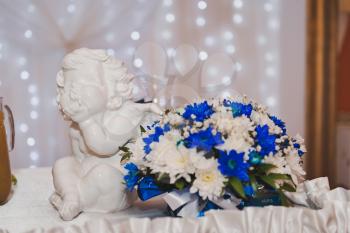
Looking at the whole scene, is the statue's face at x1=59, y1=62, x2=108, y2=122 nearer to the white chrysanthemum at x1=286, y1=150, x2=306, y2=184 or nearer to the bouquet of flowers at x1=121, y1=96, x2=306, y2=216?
the bouquet of flowers at x1=121, y1=96, x2=306, y2=216

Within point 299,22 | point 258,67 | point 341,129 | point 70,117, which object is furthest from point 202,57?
point 70,117

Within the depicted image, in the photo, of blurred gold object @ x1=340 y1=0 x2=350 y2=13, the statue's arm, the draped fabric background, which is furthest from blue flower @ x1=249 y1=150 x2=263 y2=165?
blurred gold object @ x1=340 y1=0 x2=350 y2=13

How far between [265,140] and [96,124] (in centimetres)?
40

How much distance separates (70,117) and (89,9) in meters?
2.12

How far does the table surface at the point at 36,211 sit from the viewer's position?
1078 mm

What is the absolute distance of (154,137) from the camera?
100cm

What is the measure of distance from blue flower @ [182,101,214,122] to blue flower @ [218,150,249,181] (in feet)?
0.34

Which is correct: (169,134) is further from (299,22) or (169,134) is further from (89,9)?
(299,22)

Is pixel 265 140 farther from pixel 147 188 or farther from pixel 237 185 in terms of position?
pixel 147 188

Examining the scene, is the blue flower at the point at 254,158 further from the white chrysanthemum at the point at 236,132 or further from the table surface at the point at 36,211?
the table surface at the point at 36,211

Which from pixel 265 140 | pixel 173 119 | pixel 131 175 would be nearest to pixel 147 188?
pixel 131 175

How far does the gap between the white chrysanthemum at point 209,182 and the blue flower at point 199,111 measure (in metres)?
0.11

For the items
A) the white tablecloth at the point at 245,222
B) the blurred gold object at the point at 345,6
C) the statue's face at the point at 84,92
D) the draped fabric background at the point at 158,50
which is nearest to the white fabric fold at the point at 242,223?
the white tablecloth at the point at 245,222

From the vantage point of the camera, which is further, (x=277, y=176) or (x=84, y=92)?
(x=84, y=92)
